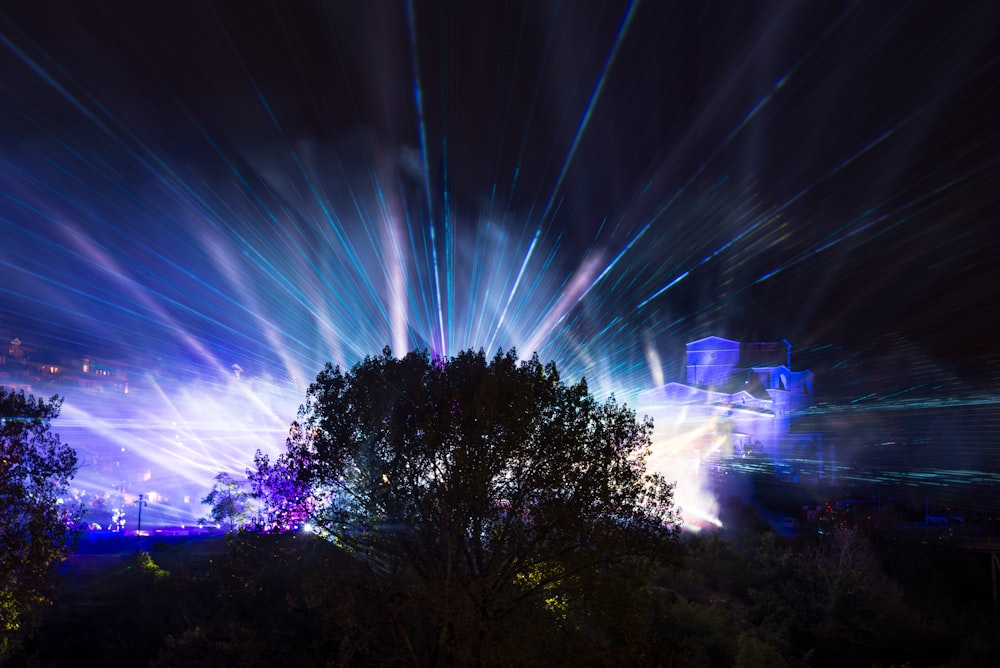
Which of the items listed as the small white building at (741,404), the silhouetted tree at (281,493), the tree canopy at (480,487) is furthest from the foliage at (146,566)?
the small white building at (741,404)

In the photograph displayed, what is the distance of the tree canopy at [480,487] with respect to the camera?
12445 mm

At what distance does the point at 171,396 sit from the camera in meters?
92.6

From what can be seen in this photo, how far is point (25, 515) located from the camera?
12.4 meters

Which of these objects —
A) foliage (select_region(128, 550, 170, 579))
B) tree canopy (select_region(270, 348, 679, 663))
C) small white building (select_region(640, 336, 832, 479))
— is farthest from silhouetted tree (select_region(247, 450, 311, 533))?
small white building (select_region(640, 336, 832, 479))

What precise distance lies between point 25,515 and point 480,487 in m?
8.62

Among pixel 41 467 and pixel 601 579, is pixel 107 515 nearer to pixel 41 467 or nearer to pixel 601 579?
pixel 41 467

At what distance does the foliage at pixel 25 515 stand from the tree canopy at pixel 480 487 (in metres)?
4.40

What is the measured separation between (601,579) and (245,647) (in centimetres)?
1153

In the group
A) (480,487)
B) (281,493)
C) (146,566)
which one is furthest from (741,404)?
(281,493)

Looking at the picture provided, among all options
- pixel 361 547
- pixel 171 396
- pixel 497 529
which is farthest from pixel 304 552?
pixel 171 396

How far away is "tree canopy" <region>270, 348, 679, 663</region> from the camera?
40.8 feet

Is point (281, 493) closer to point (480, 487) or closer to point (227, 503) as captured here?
point (480, 487)

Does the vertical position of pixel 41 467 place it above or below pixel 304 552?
above

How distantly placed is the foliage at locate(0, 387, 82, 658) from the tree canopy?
4397 mm
